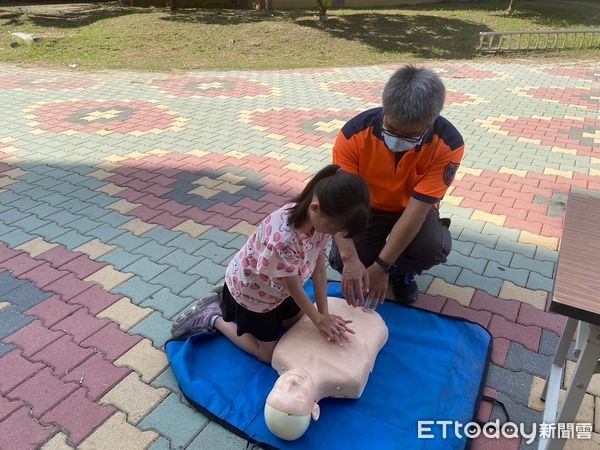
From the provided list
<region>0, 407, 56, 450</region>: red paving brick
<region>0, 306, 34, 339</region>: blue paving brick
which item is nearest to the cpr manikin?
<region>0, 407, 56, 450</region>: red paving brick

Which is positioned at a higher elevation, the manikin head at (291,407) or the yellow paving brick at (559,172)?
the manikin head at (291,407)

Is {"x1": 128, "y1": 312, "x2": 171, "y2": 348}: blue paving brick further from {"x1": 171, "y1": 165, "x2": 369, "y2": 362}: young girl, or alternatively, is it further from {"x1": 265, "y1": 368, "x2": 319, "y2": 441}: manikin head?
{"x1": 265, "y1": 368, "x2": 319, "y2": 441}: manikin head

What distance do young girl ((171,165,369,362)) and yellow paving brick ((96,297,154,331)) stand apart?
245mm

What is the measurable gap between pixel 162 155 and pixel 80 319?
2.43 metres

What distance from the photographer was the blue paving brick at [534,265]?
2.77 metres

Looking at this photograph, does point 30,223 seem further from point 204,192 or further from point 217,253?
point 217,253

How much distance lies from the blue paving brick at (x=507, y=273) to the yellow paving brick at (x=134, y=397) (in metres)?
1.90

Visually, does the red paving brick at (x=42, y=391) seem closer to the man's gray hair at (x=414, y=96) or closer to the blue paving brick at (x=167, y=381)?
the blue paving brick at (x=167, y=381)

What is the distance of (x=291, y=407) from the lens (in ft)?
5.35

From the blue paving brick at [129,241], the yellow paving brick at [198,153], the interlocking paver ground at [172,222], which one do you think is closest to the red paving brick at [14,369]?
the interlocking paver ground at [172,222]

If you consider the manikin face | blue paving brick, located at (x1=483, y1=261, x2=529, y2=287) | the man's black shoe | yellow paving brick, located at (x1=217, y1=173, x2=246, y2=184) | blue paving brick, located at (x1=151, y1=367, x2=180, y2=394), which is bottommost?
blue paving brick, located at (x1=483, y1=261, x2=529, y2=287)

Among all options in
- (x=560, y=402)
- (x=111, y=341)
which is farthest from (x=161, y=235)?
(x=560, y=402)

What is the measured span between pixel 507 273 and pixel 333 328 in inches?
53.8

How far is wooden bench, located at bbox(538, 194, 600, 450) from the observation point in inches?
44.9
